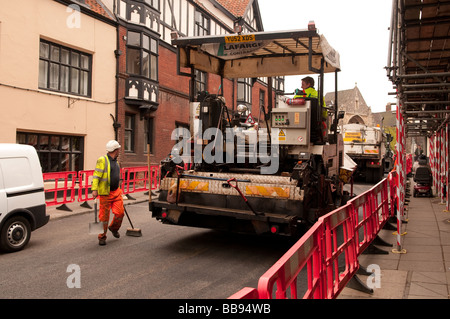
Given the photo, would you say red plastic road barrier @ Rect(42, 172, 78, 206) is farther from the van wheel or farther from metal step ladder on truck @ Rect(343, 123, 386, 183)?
metal step ladder on truck @ Rect(343, 123, 386, 183)

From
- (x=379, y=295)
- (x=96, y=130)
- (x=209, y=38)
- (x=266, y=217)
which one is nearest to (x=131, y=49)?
(x=96, y=130)

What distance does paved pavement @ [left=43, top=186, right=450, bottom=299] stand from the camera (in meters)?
4.82

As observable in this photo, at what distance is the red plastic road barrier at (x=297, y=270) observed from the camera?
236 centimetres

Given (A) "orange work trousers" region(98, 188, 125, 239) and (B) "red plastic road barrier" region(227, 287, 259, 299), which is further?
(A) "orange work trousers" region(98, 188, 125, 239)

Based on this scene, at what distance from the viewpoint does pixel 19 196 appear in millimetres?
7051

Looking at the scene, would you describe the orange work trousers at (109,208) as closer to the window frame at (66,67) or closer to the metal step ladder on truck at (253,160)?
the metal step ladder on truck at (253,160)

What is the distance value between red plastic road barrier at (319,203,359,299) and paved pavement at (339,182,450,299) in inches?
9.9

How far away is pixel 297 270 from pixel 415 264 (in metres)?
3.92

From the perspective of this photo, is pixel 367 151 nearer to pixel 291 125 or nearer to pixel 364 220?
pixel 291 125

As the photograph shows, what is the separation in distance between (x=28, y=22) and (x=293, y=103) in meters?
10.4

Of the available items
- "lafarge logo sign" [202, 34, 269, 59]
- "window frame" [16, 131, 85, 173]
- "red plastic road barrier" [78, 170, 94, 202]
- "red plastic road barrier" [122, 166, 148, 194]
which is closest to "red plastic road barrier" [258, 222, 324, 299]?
"lafarge logo sign" [202, 34, 269, 59]

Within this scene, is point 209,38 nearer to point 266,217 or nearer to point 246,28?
point 266,217

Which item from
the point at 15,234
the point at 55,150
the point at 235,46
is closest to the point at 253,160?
the point at 235,46

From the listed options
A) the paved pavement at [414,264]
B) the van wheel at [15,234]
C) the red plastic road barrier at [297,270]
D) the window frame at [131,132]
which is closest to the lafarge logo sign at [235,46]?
the paved pavement at [414,264]
